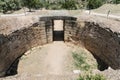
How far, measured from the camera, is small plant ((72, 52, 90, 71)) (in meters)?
25.9

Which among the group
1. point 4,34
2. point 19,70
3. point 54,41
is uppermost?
point 4,34

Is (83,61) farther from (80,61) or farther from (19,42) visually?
(19,42)

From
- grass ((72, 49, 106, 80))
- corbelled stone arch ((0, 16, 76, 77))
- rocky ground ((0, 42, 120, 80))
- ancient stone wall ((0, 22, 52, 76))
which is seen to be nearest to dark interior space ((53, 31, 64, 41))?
rocky ground ((0, 42, 120, 80))

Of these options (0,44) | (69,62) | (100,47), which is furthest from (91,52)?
(0,44)

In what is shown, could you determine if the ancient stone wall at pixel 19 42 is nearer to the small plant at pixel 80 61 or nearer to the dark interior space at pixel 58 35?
the dark interior space at pixel 58 35

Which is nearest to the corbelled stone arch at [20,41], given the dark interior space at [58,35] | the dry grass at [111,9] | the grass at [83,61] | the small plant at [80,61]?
the dark interior space at [58,35]

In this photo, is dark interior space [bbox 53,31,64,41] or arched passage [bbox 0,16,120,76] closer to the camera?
arched passage [bbox 0,16,120,76]

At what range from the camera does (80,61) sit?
26.9 m

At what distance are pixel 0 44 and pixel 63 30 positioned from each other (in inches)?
380

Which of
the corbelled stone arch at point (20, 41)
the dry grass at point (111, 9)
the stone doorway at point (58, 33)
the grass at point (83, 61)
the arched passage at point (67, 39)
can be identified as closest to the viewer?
the arched passage at point (67, 39)

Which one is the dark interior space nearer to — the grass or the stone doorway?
the stone doorway

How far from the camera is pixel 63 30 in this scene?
3111cm

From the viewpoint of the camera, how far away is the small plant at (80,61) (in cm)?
2591

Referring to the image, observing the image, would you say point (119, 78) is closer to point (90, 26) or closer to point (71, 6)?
point (90, 26)
